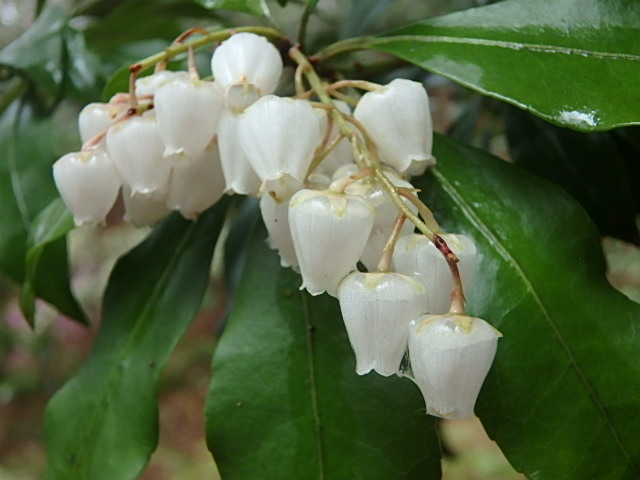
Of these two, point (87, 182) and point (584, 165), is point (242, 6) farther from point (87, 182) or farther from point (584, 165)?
point (584, 165)

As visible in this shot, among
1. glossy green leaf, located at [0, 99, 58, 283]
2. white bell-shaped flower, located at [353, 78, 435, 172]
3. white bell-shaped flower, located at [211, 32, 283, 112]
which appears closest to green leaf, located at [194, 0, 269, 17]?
white bell-shaped flower, located at [211, 32, 283, 112]

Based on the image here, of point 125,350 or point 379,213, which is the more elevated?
point 379,213

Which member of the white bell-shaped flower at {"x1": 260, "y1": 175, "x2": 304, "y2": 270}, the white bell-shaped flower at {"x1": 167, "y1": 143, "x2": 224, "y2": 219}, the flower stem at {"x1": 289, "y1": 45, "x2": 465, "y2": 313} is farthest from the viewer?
the white bell-shaped flower at {"x1": 167, "y1": 143, "x2": 224, "y2": 219}

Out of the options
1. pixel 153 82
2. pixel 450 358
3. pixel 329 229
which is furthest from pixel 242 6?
pixel 450 358

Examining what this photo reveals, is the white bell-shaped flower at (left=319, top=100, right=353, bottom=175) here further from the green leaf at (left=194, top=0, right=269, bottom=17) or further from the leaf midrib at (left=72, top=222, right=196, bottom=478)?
the leaf midrib at (left=72, top=222, right=196, bottom=478)

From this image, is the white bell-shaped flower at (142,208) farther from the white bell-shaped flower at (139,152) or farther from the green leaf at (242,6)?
the green leaf at (242,6)

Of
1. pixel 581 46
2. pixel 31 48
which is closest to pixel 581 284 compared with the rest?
pixel 581 46
